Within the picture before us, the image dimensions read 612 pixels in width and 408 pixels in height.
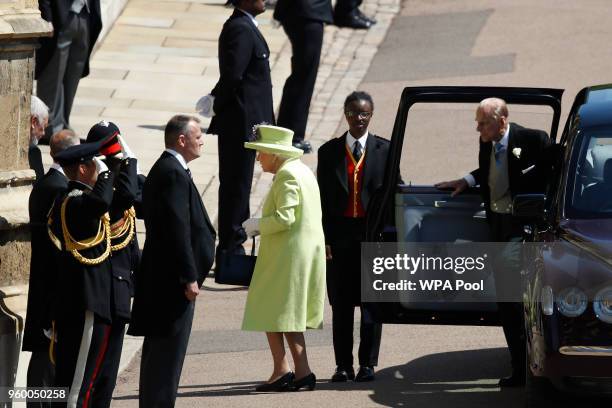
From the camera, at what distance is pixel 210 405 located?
9.89 m

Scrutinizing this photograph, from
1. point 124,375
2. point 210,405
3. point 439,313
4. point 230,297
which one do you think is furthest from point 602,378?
point 230,297

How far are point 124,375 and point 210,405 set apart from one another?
117 cm

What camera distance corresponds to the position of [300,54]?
16297 mm

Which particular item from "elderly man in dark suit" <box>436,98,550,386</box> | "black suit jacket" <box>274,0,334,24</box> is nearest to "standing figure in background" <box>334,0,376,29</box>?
"black suit jacket" <box>274,0,334,24</box>

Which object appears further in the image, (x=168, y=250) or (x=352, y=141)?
(x=352, y=141)

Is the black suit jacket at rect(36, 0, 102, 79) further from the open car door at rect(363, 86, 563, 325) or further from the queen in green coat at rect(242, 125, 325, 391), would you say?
the queen in green coat at rect(242, 125, 325, 391)

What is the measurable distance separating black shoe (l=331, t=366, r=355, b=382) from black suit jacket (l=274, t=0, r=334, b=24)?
651 cm

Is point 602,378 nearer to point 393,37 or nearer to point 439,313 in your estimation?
point 439,313

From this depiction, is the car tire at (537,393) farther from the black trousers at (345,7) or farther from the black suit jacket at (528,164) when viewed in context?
the black trousers at (345,7)

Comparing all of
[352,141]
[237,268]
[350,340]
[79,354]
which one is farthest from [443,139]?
[79,354]

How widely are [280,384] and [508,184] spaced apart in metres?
1.99

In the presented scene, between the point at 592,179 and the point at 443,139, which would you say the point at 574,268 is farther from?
the point at 443,139

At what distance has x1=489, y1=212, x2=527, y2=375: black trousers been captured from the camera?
10.1m

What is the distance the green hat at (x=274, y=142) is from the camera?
1005cm
